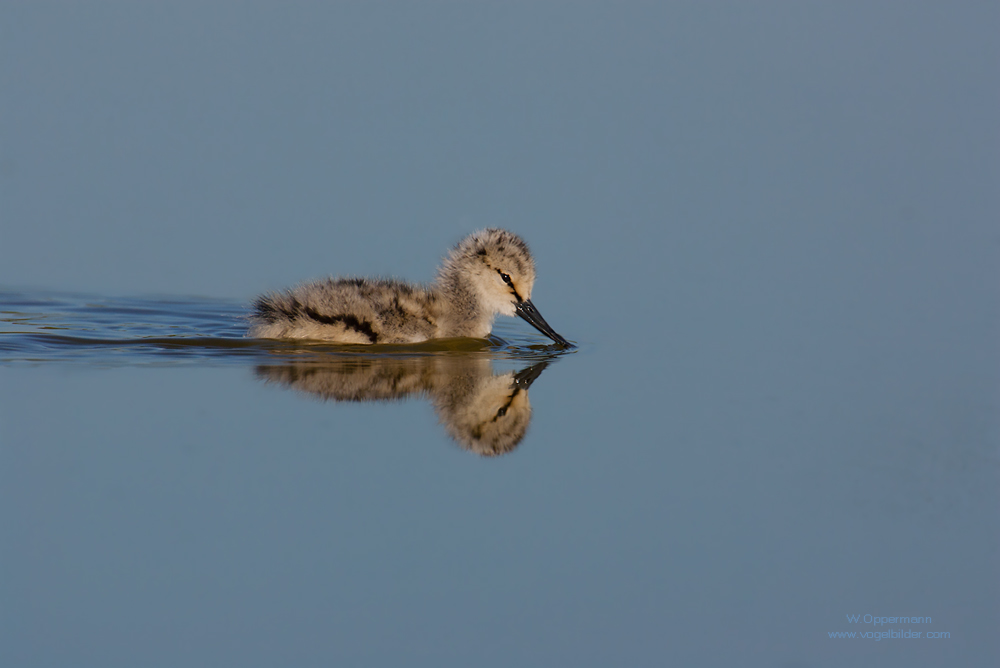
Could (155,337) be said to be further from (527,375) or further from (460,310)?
(527,375)

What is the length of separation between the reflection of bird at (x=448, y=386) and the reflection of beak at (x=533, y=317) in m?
0.68

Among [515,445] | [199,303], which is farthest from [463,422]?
[199,303]

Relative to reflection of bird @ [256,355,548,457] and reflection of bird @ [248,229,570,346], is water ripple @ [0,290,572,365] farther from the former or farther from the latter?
reflection of bird @ [256,355,548,457]

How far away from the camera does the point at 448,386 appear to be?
18.4ft

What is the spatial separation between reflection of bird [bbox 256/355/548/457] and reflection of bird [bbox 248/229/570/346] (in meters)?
0.34

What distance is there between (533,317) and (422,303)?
0.74m

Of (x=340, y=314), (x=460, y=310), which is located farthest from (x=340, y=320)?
(x=460, y=310)

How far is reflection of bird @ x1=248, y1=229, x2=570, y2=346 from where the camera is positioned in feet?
21.4

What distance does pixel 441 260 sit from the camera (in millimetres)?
7414

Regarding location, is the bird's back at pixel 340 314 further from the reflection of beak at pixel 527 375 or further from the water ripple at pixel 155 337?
the reflection of beak at pixel 527 375

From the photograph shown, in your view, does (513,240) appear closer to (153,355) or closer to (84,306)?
(153,355)

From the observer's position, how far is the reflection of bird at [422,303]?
6523 millimetres

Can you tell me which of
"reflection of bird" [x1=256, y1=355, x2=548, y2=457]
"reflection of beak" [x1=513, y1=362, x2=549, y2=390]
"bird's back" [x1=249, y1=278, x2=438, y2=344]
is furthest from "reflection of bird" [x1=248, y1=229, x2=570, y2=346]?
"reflection of beak" [x1=513, y1=362, x2=549, y2=390]

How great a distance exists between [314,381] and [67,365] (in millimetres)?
1316
